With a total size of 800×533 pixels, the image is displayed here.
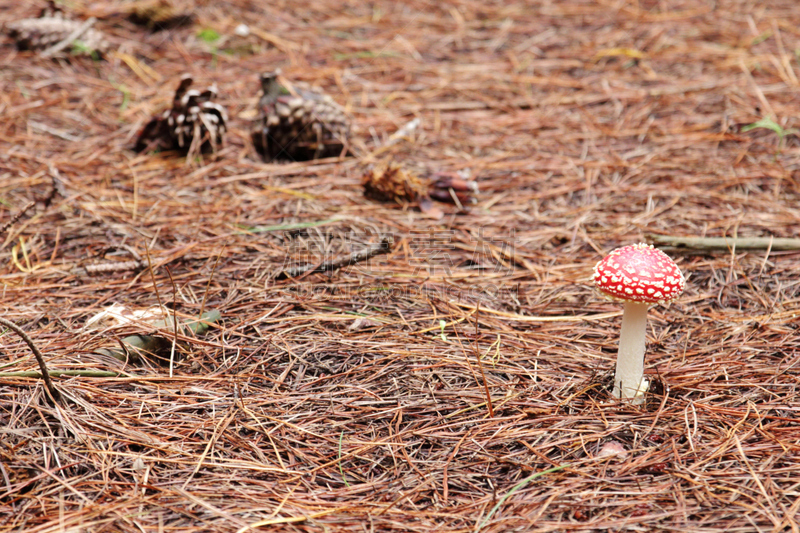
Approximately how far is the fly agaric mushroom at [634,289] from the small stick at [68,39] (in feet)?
14.7

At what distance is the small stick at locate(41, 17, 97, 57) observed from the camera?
4668mm

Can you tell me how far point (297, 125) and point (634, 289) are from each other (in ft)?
8.50

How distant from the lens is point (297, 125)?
3.92 meters

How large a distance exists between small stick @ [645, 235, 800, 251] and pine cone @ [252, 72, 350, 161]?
2.06m

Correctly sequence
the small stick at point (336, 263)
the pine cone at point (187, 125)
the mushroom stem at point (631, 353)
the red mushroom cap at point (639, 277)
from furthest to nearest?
the pine cone at point (187, 125), the small stick at point (336, 263), the mushroom stem at point (631, 353), the red mushroom cap at point (639, 277)

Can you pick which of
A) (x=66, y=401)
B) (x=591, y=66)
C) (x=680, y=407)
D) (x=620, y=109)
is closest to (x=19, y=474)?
(x=66, y=401)

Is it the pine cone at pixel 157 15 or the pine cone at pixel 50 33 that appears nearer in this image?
the pine cone at pixel 50 33

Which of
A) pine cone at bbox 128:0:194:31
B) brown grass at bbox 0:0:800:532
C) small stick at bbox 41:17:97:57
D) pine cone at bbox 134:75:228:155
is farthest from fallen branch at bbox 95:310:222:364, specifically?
pine cone at bbox 128:0:194:31

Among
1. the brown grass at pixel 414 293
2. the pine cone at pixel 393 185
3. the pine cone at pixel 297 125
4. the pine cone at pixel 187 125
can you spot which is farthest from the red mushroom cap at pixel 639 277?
the pine cone at pixel 187 125

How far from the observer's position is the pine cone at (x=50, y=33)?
4676mm

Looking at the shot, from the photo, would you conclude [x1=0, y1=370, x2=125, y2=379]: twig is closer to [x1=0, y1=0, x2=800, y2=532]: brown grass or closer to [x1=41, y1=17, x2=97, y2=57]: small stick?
[x1=0, y1=0, x2=800, y2=532]: brown grass

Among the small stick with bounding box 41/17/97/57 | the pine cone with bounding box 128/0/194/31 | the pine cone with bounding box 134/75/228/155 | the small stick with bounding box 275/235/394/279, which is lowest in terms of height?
the small stick with bounding box 275/235/394/279

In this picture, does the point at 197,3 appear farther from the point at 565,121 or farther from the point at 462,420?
the point at 462,420

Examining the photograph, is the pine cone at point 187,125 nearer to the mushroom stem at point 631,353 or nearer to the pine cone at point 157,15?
the pine cone at point 157,15
